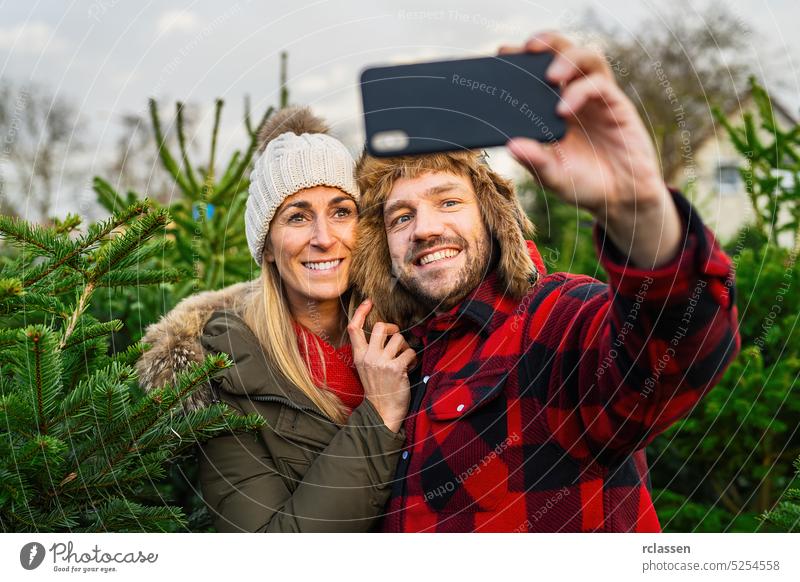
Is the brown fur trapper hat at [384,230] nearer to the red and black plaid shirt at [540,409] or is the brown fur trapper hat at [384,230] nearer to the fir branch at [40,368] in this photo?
the red and black plaid shirt at [540,409]

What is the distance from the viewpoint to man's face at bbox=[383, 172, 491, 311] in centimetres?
193

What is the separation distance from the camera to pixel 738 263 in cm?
310

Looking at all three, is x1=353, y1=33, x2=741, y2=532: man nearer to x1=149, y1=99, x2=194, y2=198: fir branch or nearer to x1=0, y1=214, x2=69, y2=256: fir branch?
x1=0, y1=214, x2=69, y2=256: fir branch

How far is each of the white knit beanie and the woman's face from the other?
0.03 meters

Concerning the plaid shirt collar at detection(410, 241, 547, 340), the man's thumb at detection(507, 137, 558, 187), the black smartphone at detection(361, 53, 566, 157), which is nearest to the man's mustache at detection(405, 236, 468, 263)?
the plaid shirt collar at detection(410, 241, 547, 340)

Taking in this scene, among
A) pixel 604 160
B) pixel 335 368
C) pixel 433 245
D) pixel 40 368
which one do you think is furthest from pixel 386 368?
pixel 604 160

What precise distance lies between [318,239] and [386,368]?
434 mm

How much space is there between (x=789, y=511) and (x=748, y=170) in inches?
72.7

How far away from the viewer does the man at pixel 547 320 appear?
118cm

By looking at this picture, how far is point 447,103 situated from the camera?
1491mm

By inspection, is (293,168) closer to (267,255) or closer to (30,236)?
(267,255)

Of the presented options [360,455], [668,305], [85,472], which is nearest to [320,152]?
[360,455]

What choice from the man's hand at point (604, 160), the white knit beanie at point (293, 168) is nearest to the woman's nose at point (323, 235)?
the white knit beanie at point (293, 168)

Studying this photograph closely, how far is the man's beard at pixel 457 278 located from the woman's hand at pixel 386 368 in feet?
0.54
